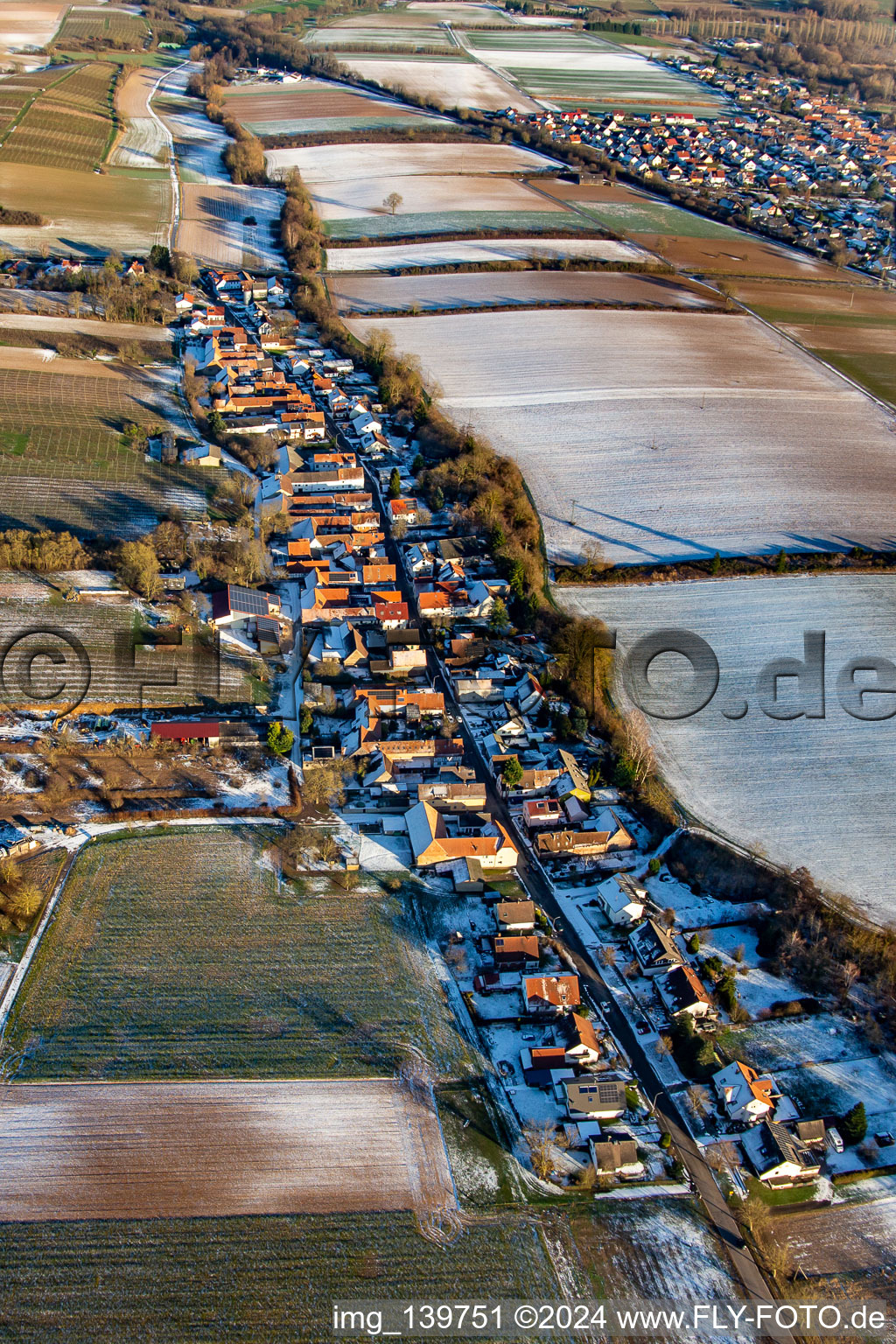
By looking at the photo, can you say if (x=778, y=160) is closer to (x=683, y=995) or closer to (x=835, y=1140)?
(x=683, y=995)

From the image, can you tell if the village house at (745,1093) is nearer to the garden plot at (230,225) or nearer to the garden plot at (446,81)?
the garden plot at (230,225)

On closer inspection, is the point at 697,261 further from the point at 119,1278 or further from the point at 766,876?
the point at 119,1278

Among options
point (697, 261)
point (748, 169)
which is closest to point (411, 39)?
point (748, 169)

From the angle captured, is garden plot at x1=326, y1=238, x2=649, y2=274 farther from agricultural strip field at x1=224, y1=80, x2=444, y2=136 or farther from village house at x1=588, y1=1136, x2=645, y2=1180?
village house at x1=588, y1=1136, x2=645, y2=1180

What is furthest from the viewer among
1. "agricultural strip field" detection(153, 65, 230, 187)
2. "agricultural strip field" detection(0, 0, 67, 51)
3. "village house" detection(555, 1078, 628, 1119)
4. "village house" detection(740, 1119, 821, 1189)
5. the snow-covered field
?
"agricultural strip field" detection(0, 0, 67, 51)

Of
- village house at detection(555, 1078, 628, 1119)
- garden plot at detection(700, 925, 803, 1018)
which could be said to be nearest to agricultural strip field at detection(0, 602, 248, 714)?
garden plot at detection(700, 925, 803, 1018)

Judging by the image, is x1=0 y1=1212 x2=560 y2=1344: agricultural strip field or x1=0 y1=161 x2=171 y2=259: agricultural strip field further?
x1=0 y1=161 x2=171 y2=259: agricultural strip field
